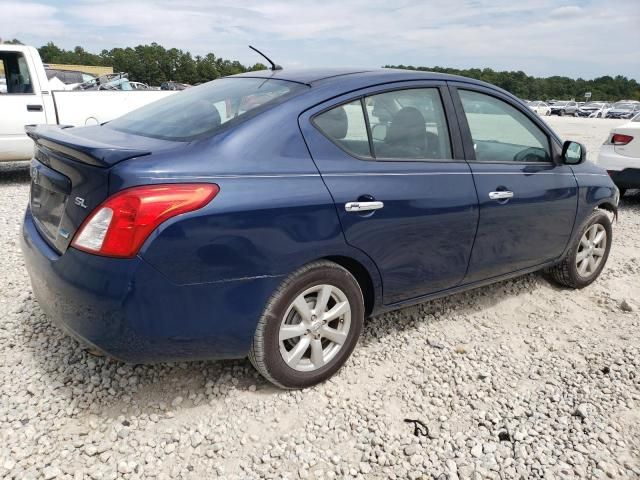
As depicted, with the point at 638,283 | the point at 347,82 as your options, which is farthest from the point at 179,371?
the point at 638,283

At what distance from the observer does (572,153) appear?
12.8 ft

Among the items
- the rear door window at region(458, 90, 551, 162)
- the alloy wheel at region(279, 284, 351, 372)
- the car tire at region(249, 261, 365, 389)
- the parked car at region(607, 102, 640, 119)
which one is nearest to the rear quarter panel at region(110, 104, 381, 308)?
the car tire at region(249, 261, 365, 389)

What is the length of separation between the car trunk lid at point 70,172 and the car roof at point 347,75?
91 cm

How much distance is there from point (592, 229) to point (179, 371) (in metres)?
3.37

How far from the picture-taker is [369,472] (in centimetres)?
231

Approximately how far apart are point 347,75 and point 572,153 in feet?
6.29

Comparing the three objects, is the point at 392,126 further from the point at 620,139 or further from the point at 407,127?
the point at 620,139

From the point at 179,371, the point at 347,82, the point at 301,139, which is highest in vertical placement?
the point at 347,82

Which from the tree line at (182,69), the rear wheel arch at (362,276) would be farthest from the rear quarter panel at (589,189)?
the tree line at (182,69)

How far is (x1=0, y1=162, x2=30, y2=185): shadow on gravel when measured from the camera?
8.16m

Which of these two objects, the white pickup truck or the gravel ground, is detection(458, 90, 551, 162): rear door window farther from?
the white pickup truck

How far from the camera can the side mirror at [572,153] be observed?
3.87 m

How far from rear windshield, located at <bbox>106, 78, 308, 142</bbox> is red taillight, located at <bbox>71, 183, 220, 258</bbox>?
0.42 m

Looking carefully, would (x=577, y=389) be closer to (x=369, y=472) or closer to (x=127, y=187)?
(x=369, y=472)
